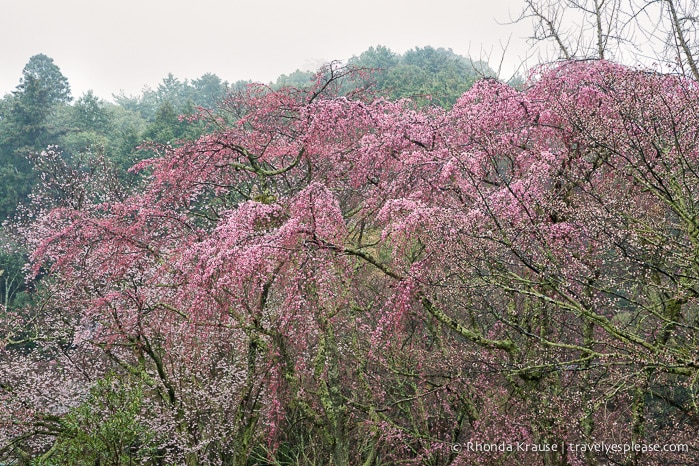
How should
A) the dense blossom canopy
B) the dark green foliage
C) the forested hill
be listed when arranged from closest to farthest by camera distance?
the dense blossom canopy → the dark green foliage → the forested hill

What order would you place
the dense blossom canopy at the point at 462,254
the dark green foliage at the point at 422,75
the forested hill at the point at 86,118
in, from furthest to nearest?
the forested hill at the point at 86,118 < the dark green foliage at the point at 422,75 < the dense blossom canopy at the point at 462,254

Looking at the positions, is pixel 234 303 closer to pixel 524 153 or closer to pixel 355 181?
pixel 355 181

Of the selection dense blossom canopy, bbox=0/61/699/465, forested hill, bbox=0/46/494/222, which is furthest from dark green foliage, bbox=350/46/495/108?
dense blossom canopy, bbox=0/61/699/465

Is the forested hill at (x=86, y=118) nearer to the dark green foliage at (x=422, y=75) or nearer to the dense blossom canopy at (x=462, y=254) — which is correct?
the dark green foliage at (x=422, y=75)

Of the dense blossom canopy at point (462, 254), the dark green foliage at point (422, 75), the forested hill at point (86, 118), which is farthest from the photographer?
the forested hill at point (86, 118)

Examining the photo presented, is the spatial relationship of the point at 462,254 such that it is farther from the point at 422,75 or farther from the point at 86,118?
Result: the point at 86,118

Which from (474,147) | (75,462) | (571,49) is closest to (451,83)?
(571,49)

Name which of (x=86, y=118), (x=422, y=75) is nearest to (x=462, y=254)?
(x=422, y=75)

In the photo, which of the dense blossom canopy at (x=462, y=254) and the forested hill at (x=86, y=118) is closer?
the dense blossom canopy at (x=462, y=254)

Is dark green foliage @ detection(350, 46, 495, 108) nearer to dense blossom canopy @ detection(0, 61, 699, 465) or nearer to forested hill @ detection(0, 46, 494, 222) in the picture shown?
forested hill @ detection(0, 46, 494, 222)

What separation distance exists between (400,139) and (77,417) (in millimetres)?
5719

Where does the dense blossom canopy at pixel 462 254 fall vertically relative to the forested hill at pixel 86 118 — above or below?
below

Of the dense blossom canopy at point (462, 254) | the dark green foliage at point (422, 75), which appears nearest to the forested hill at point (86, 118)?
the dark green foliage at point (422, 75)

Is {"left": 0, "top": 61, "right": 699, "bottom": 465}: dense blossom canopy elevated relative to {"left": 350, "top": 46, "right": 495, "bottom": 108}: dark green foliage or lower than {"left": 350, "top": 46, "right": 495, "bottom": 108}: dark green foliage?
lower
